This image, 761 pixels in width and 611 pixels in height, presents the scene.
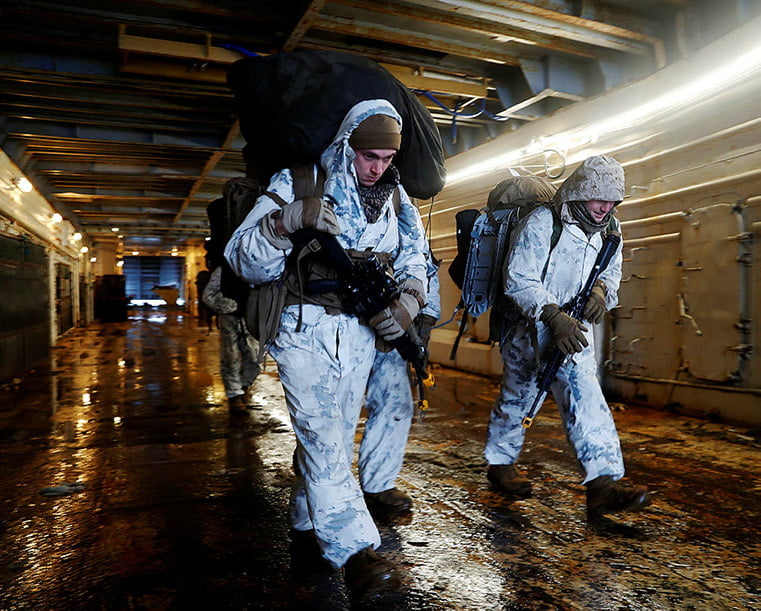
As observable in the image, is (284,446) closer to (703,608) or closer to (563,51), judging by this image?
(703,608)

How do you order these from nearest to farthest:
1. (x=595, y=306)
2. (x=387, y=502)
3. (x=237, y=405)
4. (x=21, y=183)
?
(x=387, y=502)
(x=595, y=306)
(x=237, y=405)
(x=21, y=183)

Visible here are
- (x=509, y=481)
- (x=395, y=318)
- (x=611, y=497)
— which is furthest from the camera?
(x=509, y=481)

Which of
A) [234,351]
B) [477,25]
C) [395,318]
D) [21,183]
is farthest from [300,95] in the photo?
[21,183]

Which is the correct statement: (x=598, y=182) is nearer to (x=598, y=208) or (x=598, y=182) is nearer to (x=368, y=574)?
(x=598, y=208)

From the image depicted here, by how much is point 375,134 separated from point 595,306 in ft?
5.50

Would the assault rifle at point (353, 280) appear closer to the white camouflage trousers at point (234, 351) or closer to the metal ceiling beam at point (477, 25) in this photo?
the metal ceiling beam at point (477, 25)

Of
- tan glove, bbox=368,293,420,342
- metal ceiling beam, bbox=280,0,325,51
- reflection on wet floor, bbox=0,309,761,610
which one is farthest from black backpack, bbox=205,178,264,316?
metal ceiling beam, bbox=280,0,325,51

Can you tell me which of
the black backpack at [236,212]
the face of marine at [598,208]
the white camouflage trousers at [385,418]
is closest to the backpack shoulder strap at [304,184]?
the black backpack at [236,212]

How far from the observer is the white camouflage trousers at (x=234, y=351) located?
5.97m

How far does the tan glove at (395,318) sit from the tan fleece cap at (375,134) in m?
0.68

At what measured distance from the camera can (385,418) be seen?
298 cm

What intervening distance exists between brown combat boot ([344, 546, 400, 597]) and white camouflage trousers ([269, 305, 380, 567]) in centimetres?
4

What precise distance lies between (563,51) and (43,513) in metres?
5.69

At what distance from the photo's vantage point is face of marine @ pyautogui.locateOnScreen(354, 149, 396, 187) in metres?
2.37
